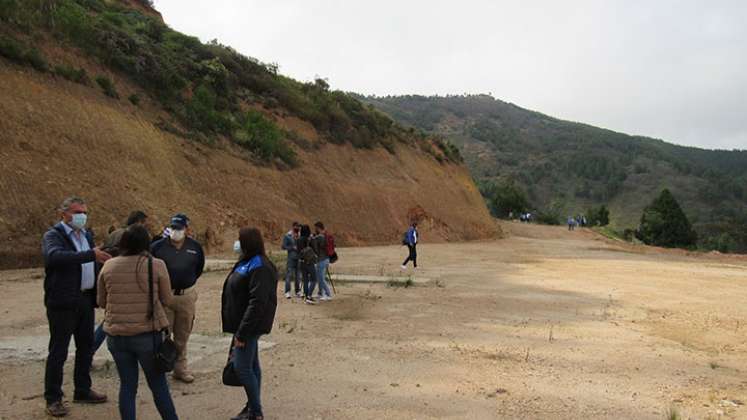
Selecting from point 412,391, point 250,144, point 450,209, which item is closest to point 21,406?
point 412,391

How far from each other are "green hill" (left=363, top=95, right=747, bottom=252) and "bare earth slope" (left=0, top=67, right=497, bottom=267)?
42.1 meters

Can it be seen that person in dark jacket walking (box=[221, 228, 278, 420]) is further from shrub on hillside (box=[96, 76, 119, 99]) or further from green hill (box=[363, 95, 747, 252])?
green hill (box=[363, 95, 747, 252])

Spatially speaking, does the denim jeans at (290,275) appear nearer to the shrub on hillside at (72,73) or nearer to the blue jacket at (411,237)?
the blue jacket at (411,237)

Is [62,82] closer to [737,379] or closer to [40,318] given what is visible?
[40,318]

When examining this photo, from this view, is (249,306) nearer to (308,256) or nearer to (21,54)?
(308,256)

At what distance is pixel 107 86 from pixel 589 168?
309 feet

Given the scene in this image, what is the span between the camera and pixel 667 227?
5816 cm

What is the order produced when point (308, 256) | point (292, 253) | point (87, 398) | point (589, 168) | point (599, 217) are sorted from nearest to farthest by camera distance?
point (87, 398)
point (308, 256)
point (292, 253)
point (599, 217)
point (589, 168)

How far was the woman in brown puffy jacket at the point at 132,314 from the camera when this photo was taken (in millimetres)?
4434

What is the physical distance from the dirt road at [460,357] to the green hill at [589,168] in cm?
5544

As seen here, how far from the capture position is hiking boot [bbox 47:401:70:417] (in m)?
5.18

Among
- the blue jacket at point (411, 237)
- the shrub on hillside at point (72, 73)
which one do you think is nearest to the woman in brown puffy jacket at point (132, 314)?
the blue jacket at point (411, 237)

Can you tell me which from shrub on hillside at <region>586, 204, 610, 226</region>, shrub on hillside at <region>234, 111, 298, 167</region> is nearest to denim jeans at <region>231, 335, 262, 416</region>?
shrub on hillside at <region>234, 111, 298, 167</region>

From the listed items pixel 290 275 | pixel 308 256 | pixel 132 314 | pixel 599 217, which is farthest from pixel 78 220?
pixel 599 217
